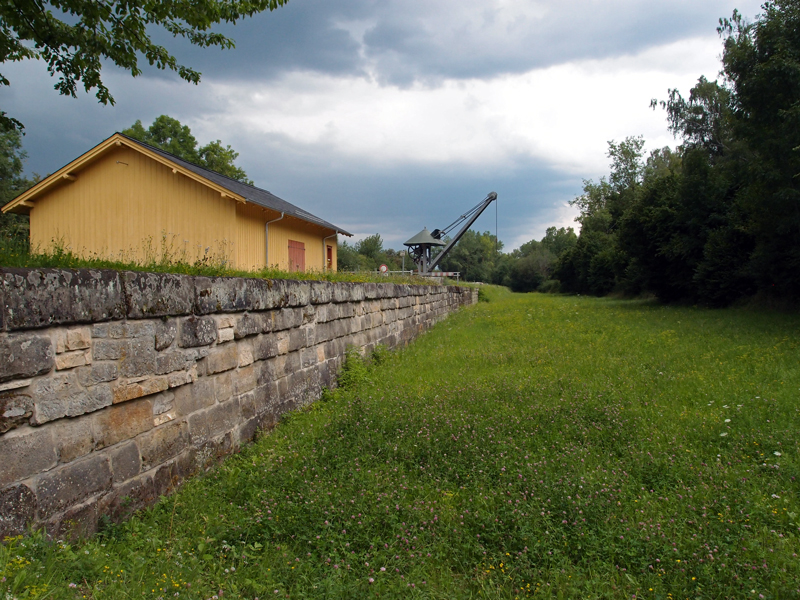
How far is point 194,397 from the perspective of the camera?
3609 mm

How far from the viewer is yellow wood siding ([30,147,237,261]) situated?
15305 millimetres

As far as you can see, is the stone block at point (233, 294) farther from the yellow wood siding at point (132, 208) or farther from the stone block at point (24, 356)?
the yellow wood siding at point (132, 208)

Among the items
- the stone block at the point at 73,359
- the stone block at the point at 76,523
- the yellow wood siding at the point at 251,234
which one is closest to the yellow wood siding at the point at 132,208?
the yellow wood siding at the point at 251,234

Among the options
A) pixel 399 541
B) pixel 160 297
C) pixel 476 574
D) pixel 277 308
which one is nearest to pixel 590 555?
pixel 476 574

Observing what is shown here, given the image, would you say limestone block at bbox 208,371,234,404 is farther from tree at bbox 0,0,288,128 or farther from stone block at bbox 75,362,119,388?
tree at bbox 0,0,288,128

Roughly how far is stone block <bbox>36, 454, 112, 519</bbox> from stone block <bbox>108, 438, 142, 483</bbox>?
0.05m

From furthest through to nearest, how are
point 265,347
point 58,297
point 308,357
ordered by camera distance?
point 308,357
point 265,347
point 58,297

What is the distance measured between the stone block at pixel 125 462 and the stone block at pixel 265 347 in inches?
58.9

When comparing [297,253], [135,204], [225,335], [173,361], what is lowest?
[173,361]

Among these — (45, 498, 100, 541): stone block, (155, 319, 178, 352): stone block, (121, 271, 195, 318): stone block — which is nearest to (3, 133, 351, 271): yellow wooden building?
(121, 271, 195, 318): stone block

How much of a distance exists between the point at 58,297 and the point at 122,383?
0.66 metres

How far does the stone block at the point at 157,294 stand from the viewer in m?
2.97

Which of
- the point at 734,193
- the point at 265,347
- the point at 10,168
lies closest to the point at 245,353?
the point at 265,347

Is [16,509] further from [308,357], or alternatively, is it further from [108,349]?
[308,357]
